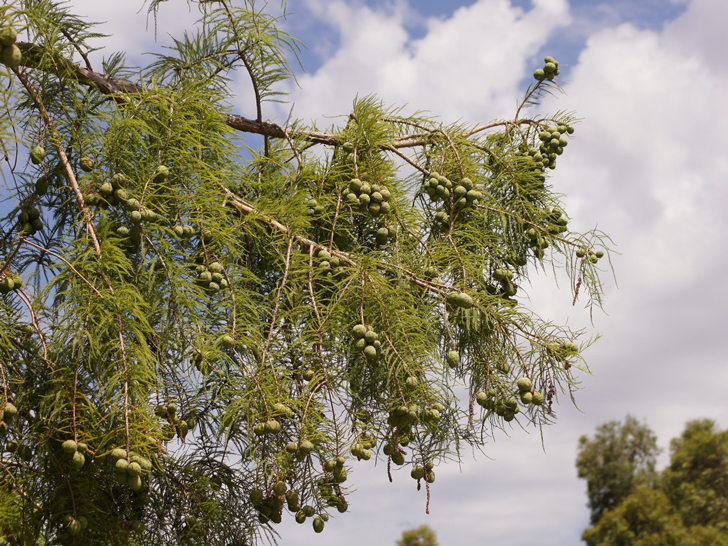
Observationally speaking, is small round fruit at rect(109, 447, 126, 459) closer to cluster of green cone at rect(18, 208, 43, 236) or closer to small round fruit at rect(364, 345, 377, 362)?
small round fruit at rect(364, 345, 377, 362)

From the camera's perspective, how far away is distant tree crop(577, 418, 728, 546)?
1030 cm

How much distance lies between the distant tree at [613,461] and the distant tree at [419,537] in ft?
25.3

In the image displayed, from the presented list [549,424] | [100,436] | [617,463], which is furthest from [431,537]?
[617,463]

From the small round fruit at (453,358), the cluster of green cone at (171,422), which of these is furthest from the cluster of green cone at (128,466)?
the small round fruit at (453,358)

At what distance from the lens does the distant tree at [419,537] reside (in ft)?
23.6

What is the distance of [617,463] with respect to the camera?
14.0 meters

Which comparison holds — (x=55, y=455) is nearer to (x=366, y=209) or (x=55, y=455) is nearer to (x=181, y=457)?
(x=181, y=457)

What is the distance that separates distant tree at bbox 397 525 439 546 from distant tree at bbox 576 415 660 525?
7704 mm

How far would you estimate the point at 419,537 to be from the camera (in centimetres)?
727

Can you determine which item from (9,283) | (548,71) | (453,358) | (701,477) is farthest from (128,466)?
(701,477)

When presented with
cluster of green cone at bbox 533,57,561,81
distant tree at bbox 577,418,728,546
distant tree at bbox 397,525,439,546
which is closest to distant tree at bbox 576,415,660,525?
distant tree at bbox 577,418,728,546

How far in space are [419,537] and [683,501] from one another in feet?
17.9

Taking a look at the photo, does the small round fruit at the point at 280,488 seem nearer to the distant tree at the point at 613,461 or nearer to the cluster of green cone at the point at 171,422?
the cluster of green cone at the point at 171,422

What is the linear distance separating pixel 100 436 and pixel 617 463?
46.8ft
